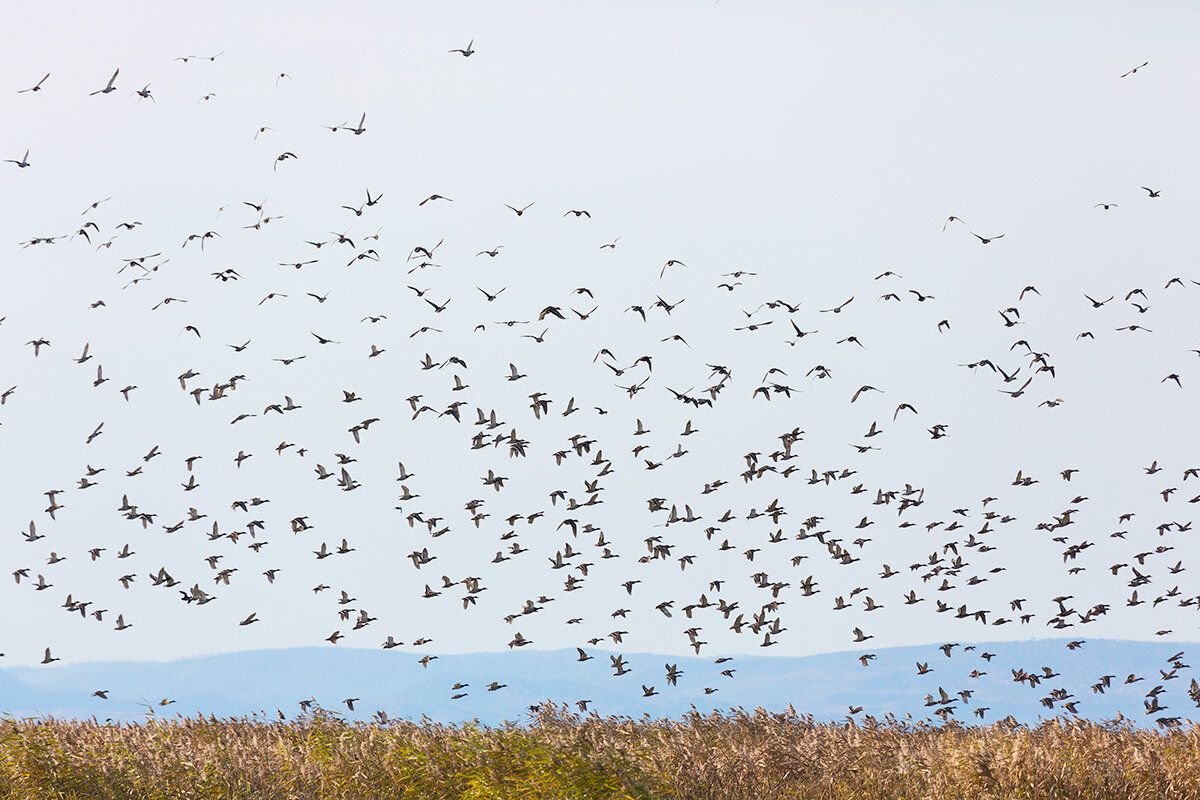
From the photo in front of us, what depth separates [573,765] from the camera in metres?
22.7

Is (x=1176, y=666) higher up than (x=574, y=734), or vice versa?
(x=574, y=734)

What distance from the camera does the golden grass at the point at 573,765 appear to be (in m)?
22.4

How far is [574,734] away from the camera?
23812 millimetres

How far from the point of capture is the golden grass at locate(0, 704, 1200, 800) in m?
22.4

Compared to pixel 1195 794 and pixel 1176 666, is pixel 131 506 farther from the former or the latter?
pixel 1195 794

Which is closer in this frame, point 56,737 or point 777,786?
point 777,786

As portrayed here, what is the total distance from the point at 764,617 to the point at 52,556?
A: 20304mm

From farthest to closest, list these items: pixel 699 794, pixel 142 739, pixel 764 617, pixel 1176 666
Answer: pixel 764 617 < pixel 1176 666 < pixel 142 739 < pixel 699 794

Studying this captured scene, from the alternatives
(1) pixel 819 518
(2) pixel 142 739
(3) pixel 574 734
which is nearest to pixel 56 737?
(2) pixel 142 739

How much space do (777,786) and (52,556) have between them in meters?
28.7

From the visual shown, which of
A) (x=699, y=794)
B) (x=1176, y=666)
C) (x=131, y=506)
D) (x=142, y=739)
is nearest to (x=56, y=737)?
(x=142, y=739)

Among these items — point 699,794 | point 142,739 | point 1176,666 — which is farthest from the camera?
point 1176,666

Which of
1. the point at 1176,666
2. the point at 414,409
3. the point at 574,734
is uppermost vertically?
the point at 414,409

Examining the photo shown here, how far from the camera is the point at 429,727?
26.7 m
